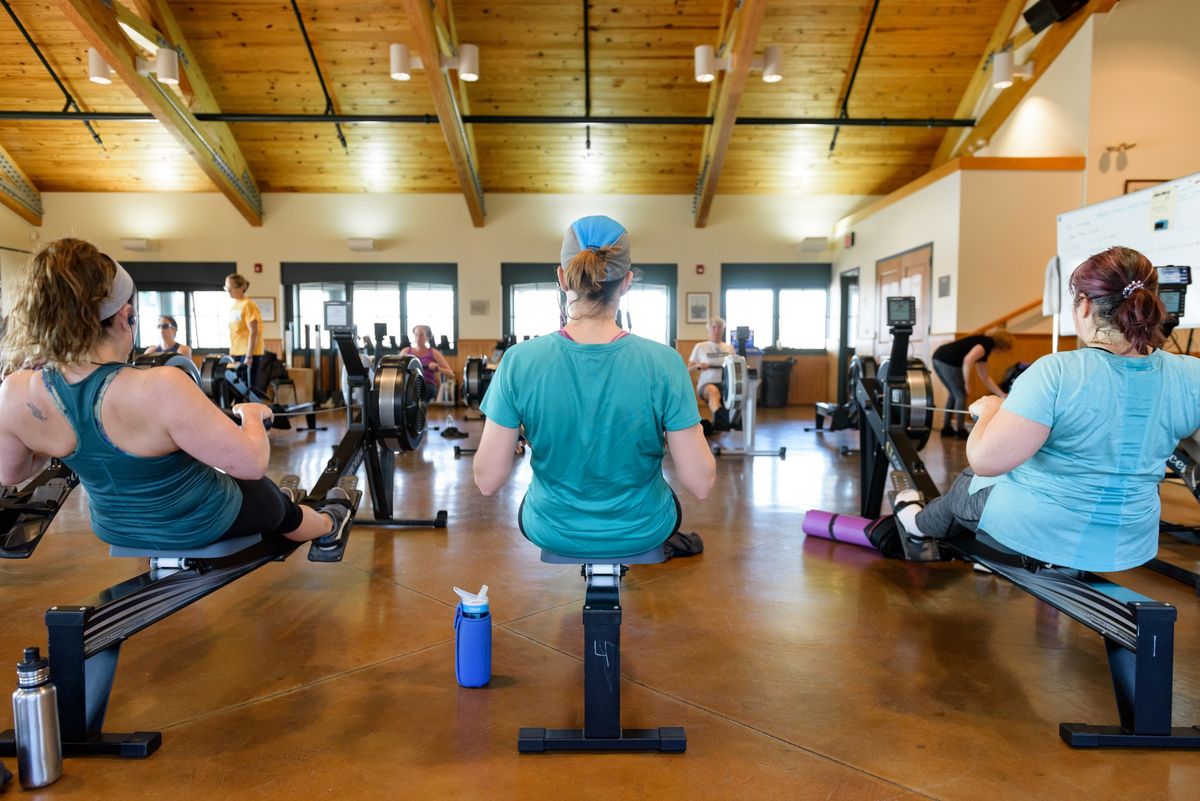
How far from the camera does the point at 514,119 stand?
9406mm

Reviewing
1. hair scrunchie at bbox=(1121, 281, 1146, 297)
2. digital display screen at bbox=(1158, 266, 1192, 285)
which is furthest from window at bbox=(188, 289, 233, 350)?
hair scrunchie at bbox=(1121, 281, 1146, 297)

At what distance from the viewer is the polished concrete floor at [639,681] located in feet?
5.17

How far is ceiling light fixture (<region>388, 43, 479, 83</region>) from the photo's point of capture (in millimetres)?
7750

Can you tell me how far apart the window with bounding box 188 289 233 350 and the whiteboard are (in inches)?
437

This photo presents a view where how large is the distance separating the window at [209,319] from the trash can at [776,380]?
27.4 ft

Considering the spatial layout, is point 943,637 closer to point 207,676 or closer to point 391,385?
point 207,676

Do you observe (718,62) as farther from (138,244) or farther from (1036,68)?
(138,244)

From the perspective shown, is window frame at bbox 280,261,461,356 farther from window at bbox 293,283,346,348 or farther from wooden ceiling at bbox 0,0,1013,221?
wooden ceiling at bbox 0,0,1013,221

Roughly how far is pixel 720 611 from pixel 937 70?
8.85 meters

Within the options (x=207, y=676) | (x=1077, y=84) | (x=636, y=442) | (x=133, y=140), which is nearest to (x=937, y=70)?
(x=1077, y=84)

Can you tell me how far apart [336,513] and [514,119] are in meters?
7.86

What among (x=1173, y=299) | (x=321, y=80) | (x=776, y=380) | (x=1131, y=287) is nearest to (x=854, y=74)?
(x=776, y=380)

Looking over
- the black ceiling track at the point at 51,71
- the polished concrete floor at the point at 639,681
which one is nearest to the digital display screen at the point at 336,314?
the polished concrete floor at the point at 639,681

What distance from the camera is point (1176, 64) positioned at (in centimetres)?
728
